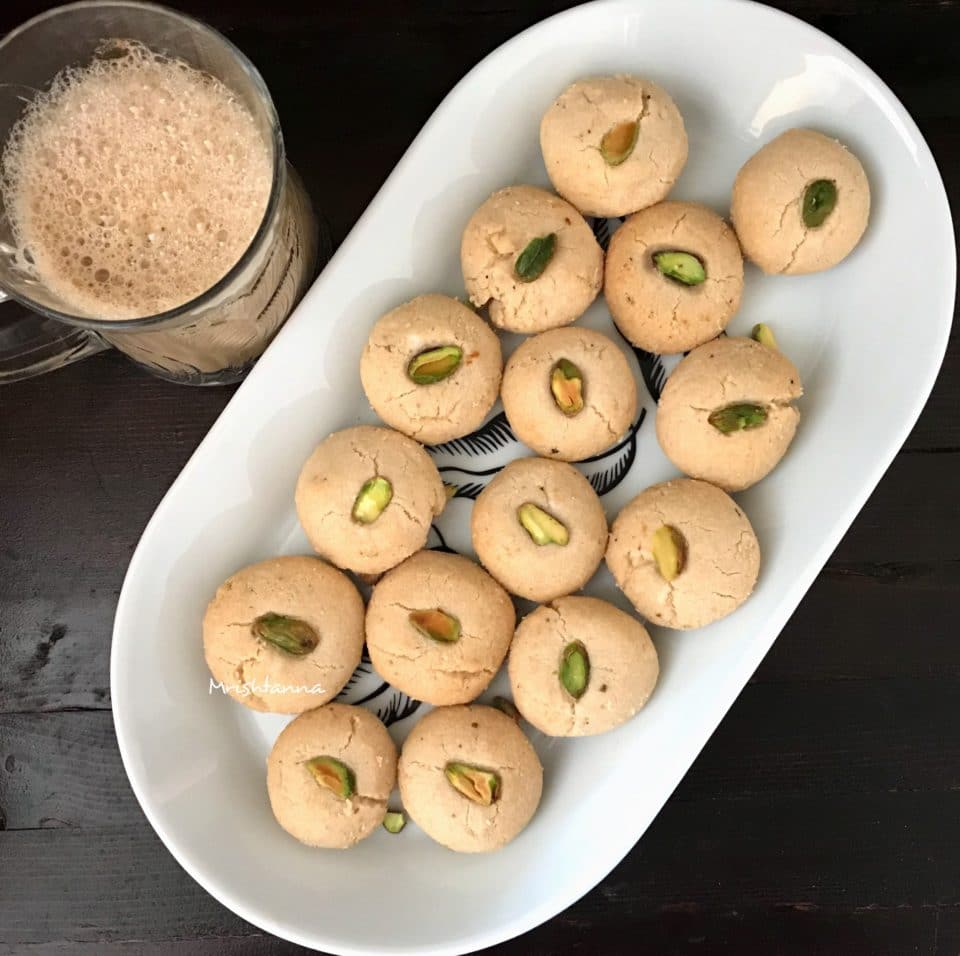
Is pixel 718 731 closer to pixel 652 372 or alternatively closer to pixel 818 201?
pixel 652 372

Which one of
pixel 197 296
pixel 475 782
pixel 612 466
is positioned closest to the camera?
pixel 197 296

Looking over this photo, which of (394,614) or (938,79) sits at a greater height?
(938,79)

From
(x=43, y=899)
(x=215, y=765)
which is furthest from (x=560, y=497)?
(x=43, y=899)

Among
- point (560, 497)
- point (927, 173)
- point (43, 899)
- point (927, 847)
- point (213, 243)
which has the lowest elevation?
point (43, 899)

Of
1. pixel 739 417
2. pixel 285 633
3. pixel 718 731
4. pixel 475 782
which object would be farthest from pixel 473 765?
pixel 739 417

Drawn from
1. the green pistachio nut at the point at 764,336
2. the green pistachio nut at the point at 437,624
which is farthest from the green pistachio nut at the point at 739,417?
the green pistachio nut at the point at 437,624

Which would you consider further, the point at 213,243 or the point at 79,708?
the point at 79,708

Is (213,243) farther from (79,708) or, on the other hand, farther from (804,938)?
(804,938)
